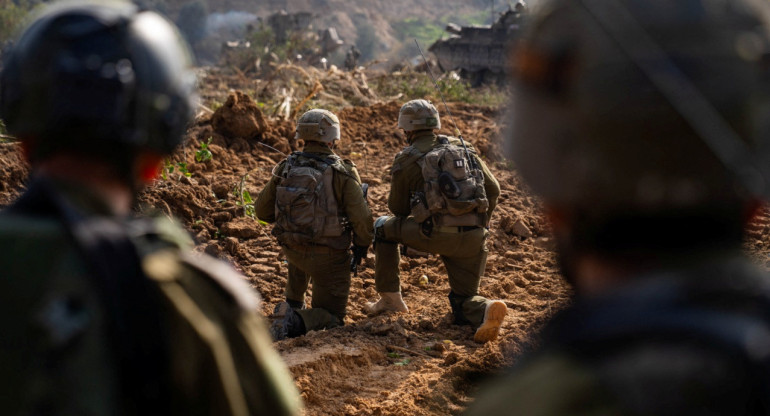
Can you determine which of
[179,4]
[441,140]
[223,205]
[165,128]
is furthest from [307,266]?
[179,4]

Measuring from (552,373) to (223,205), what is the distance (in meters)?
7.62

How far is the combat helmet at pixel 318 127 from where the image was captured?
19.9 ft

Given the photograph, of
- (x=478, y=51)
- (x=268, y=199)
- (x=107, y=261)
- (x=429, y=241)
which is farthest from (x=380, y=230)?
(x=478, y=51)

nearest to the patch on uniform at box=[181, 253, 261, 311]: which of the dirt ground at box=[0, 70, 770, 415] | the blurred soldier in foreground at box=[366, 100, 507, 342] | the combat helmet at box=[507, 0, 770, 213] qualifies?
the dirt ground at box=[0, 70, 770, 415]

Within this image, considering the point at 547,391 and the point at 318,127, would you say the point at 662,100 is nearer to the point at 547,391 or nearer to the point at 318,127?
the point at 547,391

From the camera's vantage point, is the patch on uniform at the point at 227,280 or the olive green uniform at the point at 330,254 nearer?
the patch on uniform at the point at 227,280

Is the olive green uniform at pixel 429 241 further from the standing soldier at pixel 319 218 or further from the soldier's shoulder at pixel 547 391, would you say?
the soldier's shoulder at pixel 547 391

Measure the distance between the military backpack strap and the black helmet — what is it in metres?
0.23

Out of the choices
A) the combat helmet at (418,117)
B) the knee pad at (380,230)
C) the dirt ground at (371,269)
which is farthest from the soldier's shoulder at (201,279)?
the knee pad at (380,230)

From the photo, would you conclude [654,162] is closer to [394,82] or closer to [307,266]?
[307,266]

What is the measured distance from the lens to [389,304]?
6590 mm

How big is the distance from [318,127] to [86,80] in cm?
460

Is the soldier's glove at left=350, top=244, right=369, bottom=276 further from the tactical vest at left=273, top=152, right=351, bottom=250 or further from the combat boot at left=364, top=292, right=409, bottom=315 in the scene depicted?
the combat boot at left=364, top=292, right=409, bottom=315

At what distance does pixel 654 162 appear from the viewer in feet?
3.84
